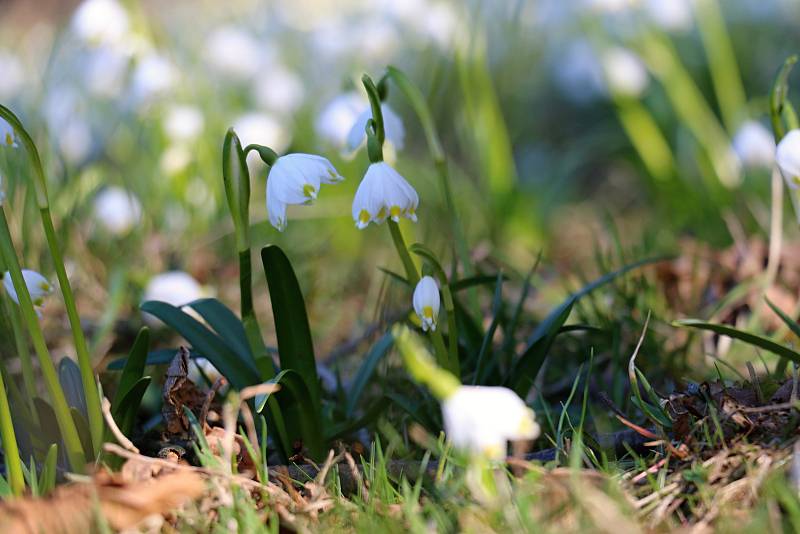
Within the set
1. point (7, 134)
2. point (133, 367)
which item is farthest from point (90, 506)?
point (7, 134)

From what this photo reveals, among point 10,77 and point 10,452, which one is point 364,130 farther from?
point 10,77

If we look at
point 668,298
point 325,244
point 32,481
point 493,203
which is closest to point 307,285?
point 325,244

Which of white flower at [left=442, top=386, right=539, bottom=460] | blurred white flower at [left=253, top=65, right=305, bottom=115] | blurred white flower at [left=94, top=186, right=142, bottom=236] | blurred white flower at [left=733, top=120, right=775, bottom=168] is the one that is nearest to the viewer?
white flower at [left=442, top=386, right=539, bottom=460]

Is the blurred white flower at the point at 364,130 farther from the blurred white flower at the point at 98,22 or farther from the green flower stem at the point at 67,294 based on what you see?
the blurred white flower at the point at 98,22

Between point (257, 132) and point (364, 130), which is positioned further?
point (257, 132)

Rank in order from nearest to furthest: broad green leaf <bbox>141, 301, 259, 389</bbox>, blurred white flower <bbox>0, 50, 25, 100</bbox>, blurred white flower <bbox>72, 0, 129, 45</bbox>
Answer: broad green leaf <bbox>141, 301, 259, 389</bbox>, blurred white flower <bbox>72, 0, 129, 45</bbox>, blurred white flower <bbox>0, 50, 25, 100</bbox>

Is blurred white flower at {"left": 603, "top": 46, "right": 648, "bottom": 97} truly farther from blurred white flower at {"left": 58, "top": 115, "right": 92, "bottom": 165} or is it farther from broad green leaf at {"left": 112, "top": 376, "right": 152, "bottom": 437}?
broad green leaf at {"left": 112, "top": 376, "right": 152, "bottom": 437}

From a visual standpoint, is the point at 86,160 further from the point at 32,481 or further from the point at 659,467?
the point at 659,467

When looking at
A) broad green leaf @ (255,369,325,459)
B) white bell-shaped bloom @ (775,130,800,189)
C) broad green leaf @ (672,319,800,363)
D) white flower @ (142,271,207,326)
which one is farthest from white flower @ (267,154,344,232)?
white flower @ (142,271,207,326)
